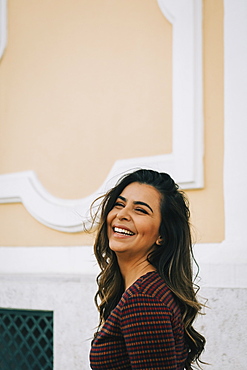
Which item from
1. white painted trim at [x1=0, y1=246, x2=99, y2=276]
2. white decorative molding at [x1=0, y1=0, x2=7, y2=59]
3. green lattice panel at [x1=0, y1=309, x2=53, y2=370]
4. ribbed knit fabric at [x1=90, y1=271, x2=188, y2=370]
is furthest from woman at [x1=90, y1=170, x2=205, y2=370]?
white decorative molding at [x1=0, y1=0, x2=7, y2=59]

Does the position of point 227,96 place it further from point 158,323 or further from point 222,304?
point 158,323

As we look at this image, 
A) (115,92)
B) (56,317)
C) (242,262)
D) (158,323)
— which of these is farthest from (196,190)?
(158,323)

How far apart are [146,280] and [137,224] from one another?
0.25m

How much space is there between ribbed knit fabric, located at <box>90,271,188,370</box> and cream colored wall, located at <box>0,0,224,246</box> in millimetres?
1962

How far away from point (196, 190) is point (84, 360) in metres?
1.60

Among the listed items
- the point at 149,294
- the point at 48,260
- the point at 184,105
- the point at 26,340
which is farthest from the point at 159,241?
the point at 26,340

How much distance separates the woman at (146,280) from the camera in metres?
2.22

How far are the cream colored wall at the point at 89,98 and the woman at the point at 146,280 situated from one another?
5.49ft

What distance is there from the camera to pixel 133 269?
2.58 metres

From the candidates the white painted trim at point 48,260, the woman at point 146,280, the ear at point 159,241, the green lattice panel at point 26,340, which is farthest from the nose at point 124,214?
the green lattice panel at point 26,340

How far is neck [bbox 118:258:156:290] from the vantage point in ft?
8.36

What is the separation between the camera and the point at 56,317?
16.0 ft

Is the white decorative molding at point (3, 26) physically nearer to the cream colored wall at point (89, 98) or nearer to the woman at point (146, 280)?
the cream colored wall at point (89, 98)

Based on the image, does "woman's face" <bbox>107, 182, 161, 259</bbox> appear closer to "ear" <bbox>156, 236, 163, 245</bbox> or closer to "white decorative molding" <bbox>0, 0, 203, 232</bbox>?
"ear" <bbox>156, 236, 163, 245</bbox>
